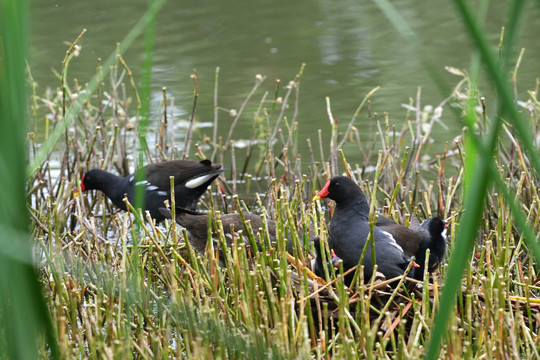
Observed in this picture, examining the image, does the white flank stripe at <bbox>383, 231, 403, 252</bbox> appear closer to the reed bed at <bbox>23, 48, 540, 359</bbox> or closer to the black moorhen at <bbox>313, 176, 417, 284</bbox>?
the black moorhen at <bbox>313, 176, 417, 284</bbox>

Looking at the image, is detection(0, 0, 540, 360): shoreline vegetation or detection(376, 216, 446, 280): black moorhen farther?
detection(376, 216, 446, 280): black moorhen

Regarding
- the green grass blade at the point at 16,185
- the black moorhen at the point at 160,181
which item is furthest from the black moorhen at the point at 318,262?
the green grass blade at the point at 16,185

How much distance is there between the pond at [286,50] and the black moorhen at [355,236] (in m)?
2.41

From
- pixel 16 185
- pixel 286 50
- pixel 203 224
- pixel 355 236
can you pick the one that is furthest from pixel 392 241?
pixel 286 50

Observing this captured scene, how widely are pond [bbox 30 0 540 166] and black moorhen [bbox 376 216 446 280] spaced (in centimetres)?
253

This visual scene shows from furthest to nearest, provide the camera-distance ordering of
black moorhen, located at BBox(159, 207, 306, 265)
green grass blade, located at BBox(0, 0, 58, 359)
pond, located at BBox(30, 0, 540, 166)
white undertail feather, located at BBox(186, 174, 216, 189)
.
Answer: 1. pond, located at BBox(30, 0, 540, 166)
2. white undertail feather, located at BBox(186, 174, 216, 189)
3. black moorhen, located at BBox(159, 207, 306, 265)
4. green grass blade, located at BBox(0, 0, 58, 359)

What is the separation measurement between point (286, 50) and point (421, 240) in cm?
560

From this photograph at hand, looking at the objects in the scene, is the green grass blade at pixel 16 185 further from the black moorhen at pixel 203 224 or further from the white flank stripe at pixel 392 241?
the black moorhen at pixel 203 224

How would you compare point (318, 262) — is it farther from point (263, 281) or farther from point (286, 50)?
point (286, 50)

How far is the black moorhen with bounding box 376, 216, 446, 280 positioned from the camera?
2.82 m

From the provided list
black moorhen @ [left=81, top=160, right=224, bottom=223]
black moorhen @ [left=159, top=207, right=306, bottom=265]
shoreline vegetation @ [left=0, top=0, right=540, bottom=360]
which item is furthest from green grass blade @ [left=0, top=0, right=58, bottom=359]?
black moorhen @ [left=81, top=160, right=224, bottom=223]

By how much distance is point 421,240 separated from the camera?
2.93 metres

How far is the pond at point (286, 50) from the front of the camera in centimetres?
652

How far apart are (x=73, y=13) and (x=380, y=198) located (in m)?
5.87
